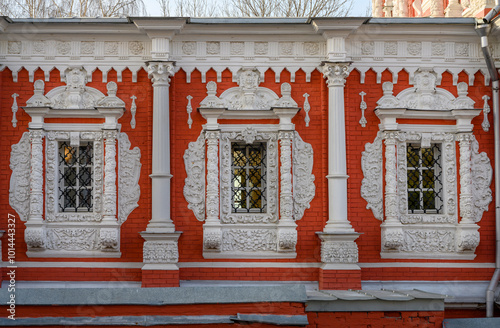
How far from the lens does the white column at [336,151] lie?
1012 cm

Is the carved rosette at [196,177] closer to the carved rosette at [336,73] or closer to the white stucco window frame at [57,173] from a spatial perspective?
the white stucco window frame at [57,173]

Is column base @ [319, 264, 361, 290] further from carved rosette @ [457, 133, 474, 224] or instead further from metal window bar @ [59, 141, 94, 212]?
metal window bar @ [59, 141, 94, 212]

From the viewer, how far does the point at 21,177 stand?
33.8 feet

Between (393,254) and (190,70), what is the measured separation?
470 cm

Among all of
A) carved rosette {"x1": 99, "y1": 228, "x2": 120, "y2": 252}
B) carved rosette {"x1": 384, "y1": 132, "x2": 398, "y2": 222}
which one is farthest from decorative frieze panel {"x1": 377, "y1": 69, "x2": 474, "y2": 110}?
carved rosette {"x1": 99, "y1": 228, "x2": 120, "y2": 252}

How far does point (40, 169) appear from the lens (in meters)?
10.2

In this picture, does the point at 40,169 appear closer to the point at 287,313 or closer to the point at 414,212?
the point at 287,313

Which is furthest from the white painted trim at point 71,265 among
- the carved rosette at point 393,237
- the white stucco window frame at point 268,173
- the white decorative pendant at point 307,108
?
the carved rosette at point 393,237

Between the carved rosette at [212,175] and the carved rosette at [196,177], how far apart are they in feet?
0.49

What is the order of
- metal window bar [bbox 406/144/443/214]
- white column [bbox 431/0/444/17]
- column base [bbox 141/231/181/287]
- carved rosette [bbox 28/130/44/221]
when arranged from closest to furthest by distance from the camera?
column base [bbox 141/231/181/287], carved rosette [bbox 28/130/44/221], metal window bar [bbox 406/144/443/214], white column [bbox 431/0/444/17]

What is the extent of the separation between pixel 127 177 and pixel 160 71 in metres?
1.89

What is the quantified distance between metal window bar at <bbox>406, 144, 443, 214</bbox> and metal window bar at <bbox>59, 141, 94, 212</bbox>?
5.53m

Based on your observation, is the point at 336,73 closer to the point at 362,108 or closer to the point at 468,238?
the point at 362,108

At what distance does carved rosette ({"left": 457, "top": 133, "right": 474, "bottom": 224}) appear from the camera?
33.8 ft
